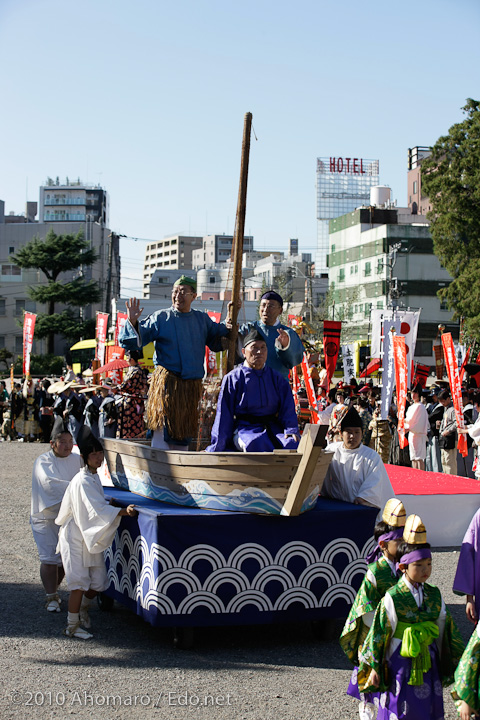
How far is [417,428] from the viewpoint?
13172 millimetres

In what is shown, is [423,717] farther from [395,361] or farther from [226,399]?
[395,361]

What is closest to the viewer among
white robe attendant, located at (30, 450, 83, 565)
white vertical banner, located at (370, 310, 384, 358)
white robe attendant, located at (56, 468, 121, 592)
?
white robe attendant, located at (56, 468, 121, 592)

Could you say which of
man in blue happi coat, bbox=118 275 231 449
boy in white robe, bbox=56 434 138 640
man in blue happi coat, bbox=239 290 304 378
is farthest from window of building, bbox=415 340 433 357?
boy in white robe, bbox=56 434 138 640

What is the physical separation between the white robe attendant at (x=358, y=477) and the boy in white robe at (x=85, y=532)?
1543 mm

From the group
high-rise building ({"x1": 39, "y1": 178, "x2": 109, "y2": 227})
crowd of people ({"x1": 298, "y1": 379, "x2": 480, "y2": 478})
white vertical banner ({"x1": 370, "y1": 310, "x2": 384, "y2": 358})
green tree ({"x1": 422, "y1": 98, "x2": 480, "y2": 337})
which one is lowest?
crowd of people ({"x1": 298, "y1": 379, "x2": 480, "y2": 478})

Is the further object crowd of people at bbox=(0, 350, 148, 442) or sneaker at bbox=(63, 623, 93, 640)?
crowd of people at bbox=(0, 350, 148, 442)

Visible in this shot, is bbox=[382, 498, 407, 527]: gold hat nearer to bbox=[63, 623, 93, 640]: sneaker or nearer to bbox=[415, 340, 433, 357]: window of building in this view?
bbox=[63, 623, 93, 640]: sneaker

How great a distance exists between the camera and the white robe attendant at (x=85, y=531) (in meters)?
5.50

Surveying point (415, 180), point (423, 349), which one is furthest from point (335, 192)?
point (423, 349)

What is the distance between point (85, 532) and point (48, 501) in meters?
0.79

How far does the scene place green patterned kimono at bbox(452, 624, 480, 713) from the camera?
331cm

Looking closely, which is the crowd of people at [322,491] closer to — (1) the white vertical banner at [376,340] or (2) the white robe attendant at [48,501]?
(2) the white robe attendant at [48,501]

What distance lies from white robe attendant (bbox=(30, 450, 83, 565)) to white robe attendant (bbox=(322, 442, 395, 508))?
2.02 meters

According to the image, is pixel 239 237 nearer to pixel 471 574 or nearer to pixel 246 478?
pixel 246 478
